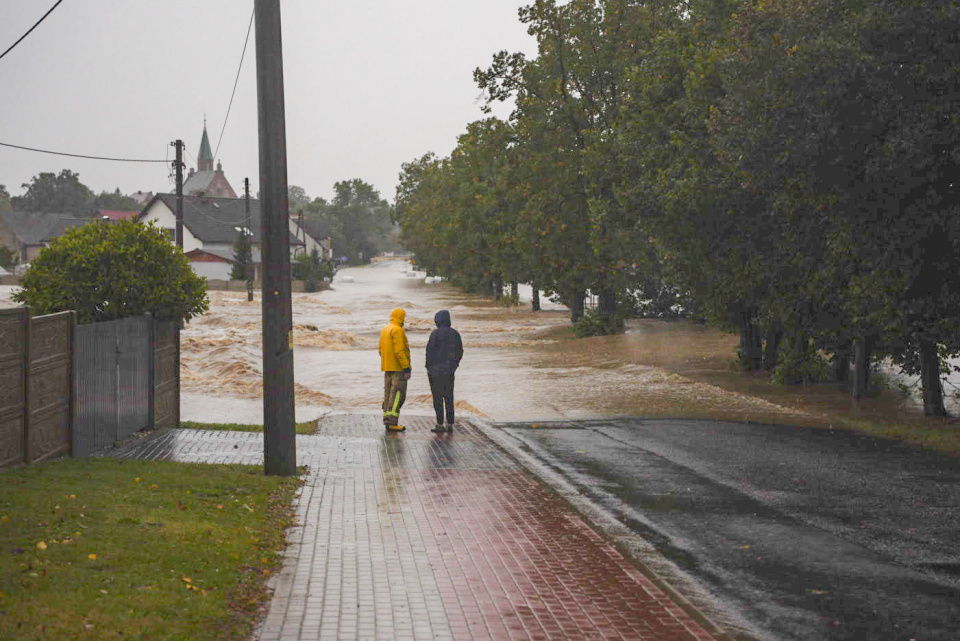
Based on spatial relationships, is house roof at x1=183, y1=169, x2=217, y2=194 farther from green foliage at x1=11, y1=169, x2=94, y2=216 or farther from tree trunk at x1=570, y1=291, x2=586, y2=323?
tree trunk at x1=570, y1=291, x2=586, y2=323

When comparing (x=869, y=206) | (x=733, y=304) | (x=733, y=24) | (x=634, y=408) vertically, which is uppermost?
(x=733, y=24)

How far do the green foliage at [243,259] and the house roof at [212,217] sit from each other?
10422 mm

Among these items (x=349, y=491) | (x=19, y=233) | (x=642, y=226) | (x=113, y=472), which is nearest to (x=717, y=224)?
(x=642, y=226)

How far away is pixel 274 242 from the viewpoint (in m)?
10.2

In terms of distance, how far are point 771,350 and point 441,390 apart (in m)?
13.5

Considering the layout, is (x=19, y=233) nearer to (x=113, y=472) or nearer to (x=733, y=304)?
(x=733, y=304)

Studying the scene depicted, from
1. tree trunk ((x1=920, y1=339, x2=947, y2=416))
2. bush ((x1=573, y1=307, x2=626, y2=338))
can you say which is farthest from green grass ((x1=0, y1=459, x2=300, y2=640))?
bush ((x1=573, y1=307, x2=626, y2=338))

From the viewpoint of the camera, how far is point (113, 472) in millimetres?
9727

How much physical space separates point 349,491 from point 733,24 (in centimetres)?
1326

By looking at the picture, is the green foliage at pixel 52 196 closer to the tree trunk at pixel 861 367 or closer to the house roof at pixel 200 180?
the house roof at pixel 200 180

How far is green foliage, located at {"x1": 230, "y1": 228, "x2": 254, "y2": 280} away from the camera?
75787mm

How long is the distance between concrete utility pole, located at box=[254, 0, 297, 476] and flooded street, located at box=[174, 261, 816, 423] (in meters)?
7.33

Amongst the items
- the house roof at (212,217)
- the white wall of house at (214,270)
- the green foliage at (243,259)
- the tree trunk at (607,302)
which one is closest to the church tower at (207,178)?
the house roof at (212,217)

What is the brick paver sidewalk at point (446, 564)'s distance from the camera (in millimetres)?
5863
